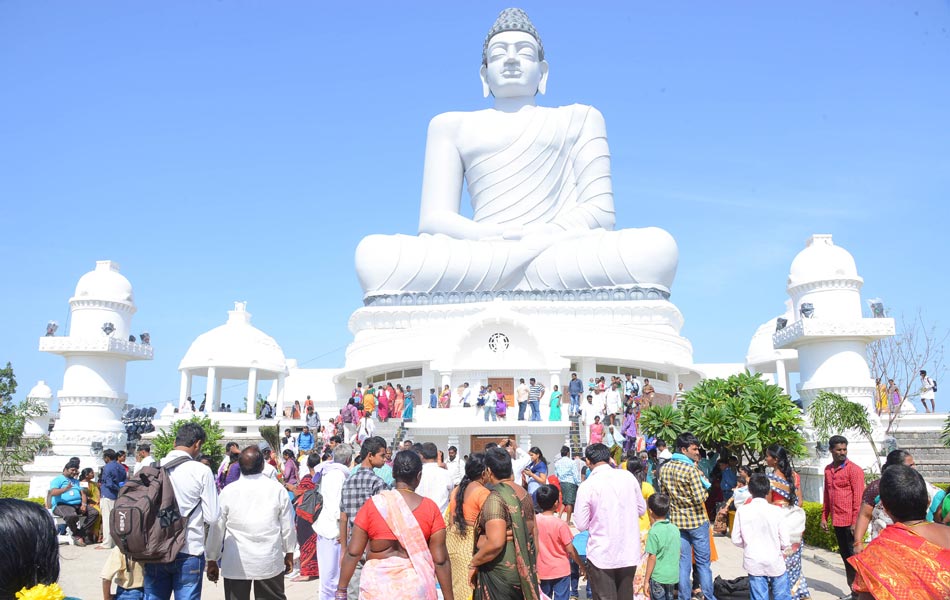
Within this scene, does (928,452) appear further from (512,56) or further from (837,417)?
(512,56)

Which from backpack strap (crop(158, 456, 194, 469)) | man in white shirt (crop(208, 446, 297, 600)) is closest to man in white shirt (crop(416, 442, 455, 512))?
man in white shirt (crop(208, 446, 297, 600))

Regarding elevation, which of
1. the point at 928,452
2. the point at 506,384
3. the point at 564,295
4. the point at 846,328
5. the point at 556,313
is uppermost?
the point at 564,295

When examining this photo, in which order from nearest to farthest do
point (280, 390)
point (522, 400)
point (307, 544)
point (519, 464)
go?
point (307, 544) < point (519, 464) < point (522, 400) < point (280, 390)

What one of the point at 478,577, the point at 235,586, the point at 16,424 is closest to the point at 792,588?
the point at 478,577

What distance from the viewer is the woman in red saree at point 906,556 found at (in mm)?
3055

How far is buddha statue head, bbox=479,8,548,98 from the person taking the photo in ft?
90.5

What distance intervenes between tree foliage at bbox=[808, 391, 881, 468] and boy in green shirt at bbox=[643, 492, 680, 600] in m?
7.94

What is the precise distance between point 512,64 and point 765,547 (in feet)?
77.4

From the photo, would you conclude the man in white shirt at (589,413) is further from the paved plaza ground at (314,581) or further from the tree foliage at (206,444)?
the tree foliage at (206,444)

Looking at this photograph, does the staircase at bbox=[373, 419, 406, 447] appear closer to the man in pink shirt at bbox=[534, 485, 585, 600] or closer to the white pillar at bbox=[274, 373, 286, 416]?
the white pillar at bbox=[274, 373, 286, 416]

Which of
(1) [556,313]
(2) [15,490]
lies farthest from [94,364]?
(1) [556,313]

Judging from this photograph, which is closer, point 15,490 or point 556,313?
point 15,490

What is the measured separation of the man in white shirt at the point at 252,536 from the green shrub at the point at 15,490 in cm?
1365

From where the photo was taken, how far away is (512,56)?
27516 mm
